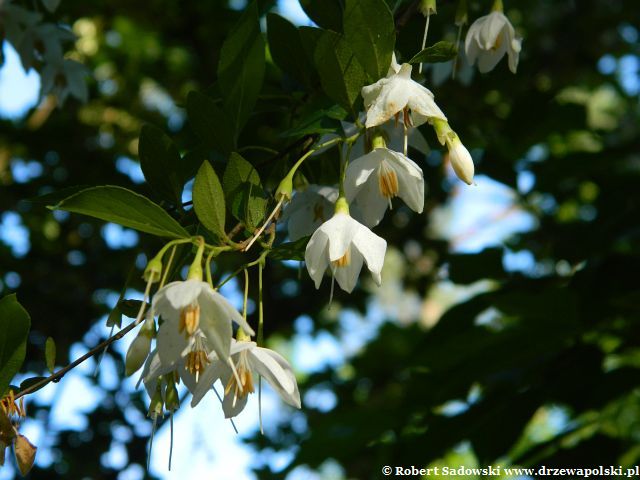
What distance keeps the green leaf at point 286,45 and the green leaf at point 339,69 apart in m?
0.26

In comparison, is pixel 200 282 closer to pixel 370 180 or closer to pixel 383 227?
pixel 370 180

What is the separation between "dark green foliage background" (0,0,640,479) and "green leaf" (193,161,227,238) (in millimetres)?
187

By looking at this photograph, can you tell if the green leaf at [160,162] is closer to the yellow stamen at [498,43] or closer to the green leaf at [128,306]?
the green leaf at [128,306]

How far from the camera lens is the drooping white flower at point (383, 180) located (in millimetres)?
1133

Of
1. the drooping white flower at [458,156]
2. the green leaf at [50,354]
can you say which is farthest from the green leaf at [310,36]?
the green leaf at [50,354]

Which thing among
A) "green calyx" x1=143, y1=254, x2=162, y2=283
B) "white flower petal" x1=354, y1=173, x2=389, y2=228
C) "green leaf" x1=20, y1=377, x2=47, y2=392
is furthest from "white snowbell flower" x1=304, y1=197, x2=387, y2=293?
"green leaf" x1=20, y1=377, x2=47, y2=392

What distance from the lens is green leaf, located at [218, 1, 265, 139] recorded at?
126cm

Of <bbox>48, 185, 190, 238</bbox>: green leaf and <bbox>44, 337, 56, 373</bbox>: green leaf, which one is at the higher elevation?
<bbox>48, 185, 190, 238</bbox>: green leaf

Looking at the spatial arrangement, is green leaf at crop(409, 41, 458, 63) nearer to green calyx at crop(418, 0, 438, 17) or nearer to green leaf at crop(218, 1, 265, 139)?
green calyx at crop(418, 0, 438, 17)

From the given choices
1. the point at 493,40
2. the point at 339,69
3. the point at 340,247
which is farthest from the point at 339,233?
the point at 493,40

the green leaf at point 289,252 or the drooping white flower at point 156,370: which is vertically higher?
the green leaf at point 289,252

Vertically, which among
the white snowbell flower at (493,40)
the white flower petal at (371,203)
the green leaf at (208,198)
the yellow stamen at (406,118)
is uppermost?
the white snowbell flower at (493,40)

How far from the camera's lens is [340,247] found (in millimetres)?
1081

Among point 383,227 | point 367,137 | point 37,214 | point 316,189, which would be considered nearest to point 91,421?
point 37,214
